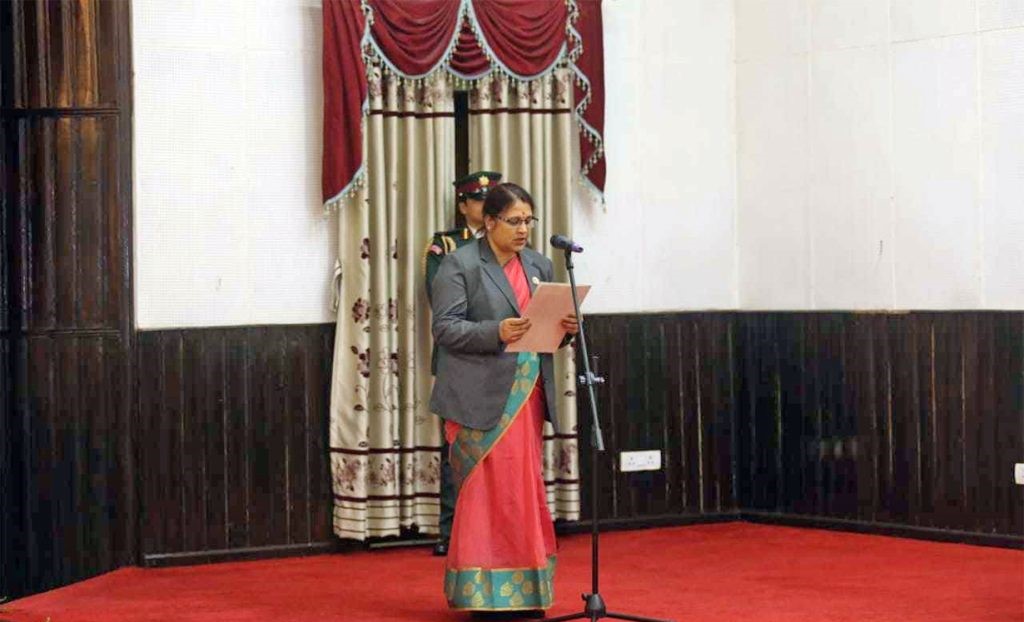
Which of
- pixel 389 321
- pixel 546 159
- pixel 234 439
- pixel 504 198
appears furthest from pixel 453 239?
pixel 504 198

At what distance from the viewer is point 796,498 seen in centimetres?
781

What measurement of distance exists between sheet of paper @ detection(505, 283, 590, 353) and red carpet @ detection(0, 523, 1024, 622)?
1.02 meters

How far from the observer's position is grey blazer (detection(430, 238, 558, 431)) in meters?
5.39

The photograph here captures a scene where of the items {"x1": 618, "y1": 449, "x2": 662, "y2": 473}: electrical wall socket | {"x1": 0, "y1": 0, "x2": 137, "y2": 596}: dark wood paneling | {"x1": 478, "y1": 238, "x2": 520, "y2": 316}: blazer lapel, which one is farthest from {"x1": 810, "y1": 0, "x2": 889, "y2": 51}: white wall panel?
{"x1": 0, "y1": 0, "x2": 137, "y2": 596}: dark wood paneling

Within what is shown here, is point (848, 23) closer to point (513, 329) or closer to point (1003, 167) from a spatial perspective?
point (1003, 167)

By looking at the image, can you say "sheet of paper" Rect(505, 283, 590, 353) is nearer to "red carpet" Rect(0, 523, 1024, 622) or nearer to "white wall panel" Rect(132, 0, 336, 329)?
"red carpet" Rect(0, 523, 1024, 622)

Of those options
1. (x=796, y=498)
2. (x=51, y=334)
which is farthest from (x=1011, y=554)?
(x=51, y=334)

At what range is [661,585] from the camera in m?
6.37

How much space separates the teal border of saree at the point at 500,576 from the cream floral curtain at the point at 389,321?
5.68 ft

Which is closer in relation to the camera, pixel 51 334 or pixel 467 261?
pixel 467 261

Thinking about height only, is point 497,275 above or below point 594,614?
above

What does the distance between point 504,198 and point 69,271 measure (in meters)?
2.37

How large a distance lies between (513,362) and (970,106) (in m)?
2.73

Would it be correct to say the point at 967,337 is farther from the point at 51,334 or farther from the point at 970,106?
the point at 51,334
